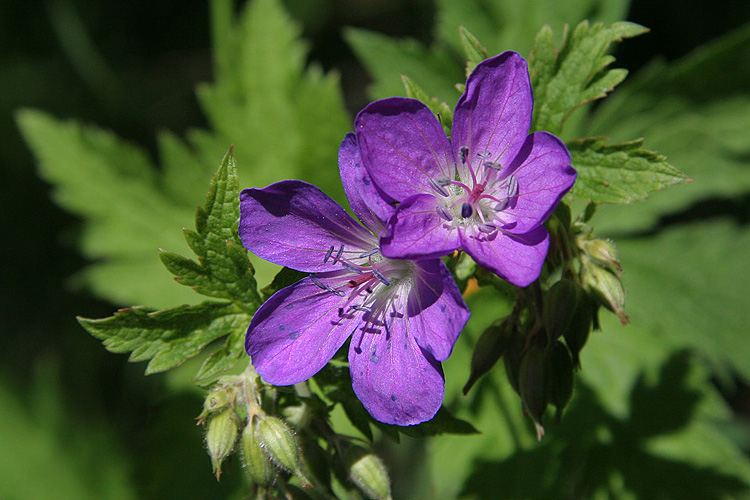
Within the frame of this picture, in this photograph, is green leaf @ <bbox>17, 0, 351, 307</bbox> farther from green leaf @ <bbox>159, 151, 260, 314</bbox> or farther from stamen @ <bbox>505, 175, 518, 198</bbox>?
stamen @ <bbox>505, 175, 518, 198</bbox>

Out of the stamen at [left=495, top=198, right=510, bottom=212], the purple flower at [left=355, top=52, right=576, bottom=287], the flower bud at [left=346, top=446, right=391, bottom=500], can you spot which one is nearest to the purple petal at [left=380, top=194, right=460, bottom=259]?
the purple flower at [left=355, top=52, right=576, bottom=287]

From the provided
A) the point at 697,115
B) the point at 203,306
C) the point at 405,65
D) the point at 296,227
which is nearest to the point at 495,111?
the point at 296,227

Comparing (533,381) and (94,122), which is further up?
(94,122)

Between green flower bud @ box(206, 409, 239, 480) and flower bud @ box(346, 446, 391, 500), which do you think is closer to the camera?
green flower bud @ box(206, 409, 239, 480)

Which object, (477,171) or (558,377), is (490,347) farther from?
(477,171)

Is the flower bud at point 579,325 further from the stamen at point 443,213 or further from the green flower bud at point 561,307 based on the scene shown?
the stamen at point 443,213

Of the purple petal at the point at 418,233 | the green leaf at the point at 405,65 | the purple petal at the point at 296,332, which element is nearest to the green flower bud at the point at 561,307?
the purple petal at the point at 418,233

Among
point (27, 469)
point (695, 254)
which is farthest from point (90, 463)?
point (695, 254)
